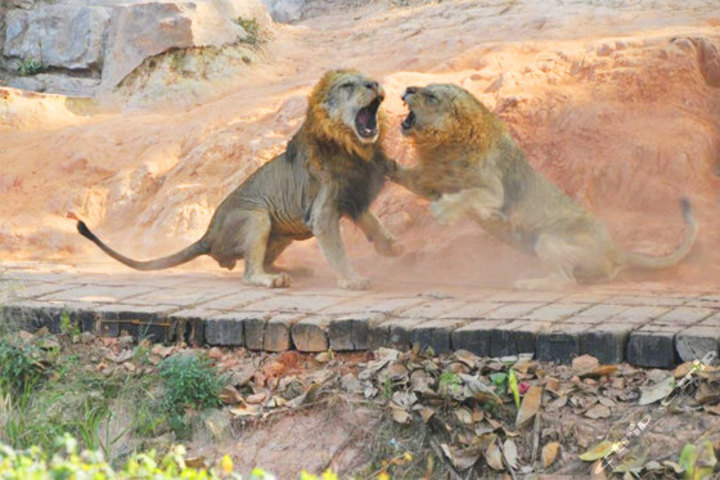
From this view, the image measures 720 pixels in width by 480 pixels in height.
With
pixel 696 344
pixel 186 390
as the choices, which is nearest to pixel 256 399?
pixel 186 390

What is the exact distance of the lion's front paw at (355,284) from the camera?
780 centimetres

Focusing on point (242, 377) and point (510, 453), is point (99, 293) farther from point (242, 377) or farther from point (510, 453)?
point (510, 453)

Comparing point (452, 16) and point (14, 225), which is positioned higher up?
point (452, 16)

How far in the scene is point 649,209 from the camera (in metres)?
8.68

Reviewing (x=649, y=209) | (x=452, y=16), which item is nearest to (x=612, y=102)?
(x=649, y=209)

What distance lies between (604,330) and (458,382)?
0.78m

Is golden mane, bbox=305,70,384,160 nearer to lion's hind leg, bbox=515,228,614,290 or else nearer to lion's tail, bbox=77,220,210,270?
lion's tail, bbox=77,220,210,270

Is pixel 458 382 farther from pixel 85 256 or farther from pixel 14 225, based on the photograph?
pixel 14 225

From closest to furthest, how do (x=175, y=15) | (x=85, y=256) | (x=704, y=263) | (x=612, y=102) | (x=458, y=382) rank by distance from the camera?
1. (x=458, y=382)
2. (x=704, y=263)
3. (x=612, y=102)
4. (x=85, y=256)
5. (x=175, y=15)

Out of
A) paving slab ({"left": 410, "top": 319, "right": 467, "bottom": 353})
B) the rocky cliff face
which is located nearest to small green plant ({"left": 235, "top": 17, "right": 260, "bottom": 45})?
the rocky cliff face

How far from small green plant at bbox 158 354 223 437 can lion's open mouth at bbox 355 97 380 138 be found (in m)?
2.55

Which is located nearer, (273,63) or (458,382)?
(458,382)

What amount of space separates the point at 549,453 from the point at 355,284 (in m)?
2.78

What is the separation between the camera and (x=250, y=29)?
13.6m
